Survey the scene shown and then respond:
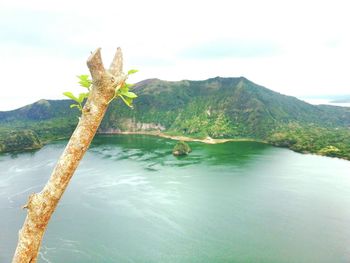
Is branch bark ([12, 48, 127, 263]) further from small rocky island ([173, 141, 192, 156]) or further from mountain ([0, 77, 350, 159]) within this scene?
mountain ([0, 77, 350, 159])

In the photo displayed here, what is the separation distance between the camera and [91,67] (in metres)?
3.14

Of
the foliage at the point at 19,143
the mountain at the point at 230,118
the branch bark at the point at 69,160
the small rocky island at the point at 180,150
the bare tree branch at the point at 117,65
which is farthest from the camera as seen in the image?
the mountain at the point at 230,118

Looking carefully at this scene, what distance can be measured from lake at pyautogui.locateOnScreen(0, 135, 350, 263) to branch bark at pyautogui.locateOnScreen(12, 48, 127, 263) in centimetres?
3578

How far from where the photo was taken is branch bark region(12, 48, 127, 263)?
3.12m

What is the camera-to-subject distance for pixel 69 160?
128 inches

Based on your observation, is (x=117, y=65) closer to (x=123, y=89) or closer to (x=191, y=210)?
(x=123, y=89)

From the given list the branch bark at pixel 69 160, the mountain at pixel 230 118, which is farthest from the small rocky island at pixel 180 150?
the branch bark at pixel 69 160

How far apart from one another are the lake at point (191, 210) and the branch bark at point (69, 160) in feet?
117

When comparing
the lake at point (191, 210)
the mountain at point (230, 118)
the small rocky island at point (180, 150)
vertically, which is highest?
the mountain at point (230, 118)

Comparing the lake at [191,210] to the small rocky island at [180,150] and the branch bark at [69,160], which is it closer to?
the small rocky island at [180,150]

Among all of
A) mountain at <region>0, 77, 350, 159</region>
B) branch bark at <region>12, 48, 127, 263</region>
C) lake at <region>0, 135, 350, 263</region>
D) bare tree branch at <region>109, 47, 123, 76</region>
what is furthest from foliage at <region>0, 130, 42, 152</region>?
bare tree branch at <region>109, 47, 123, 76</region>

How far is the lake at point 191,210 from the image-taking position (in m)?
→ 38.2

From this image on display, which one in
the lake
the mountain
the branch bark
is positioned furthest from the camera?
the mountain

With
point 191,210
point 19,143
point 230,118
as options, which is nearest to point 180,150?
point 191,210
